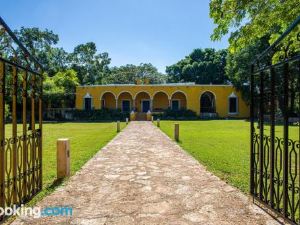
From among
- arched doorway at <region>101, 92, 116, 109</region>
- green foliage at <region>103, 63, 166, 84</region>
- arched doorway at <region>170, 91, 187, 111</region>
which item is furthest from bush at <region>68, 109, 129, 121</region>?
green foliage at <region>103, 63, 166, 84</region>

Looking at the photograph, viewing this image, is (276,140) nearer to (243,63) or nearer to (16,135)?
(16,135)

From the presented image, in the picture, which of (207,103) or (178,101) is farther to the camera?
(207,103)

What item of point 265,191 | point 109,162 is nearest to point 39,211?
point 265,191

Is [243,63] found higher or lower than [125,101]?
higher

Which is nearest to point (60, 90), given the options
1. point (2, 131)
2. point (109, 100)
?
point (109, 100)

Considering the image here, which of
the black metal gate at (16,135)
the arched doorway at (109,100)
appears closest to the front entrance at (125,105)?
the arched doorway at (109,100)

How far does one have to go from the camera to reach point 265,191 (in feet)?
14.2

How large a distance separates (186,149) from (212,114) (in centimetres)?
2702

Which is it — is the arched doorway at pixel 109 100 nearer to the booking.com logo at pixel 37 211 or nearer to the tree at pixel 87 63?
the tree at pixel 87 63

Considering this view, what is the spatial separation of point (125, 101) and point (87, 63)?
13.9 meters

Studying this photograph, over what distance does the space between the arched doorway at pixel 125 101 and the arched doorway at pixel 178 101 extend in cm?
517

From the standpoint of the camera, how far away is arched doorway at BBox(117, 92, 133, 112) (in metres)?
39.3

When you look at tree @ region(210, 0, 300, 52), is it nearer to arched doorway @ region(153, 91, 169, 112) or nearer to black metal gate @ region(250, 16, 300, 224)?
black metal gate @ region(250, 16, 300, 224)

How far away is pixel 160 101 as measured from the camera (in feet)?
131
